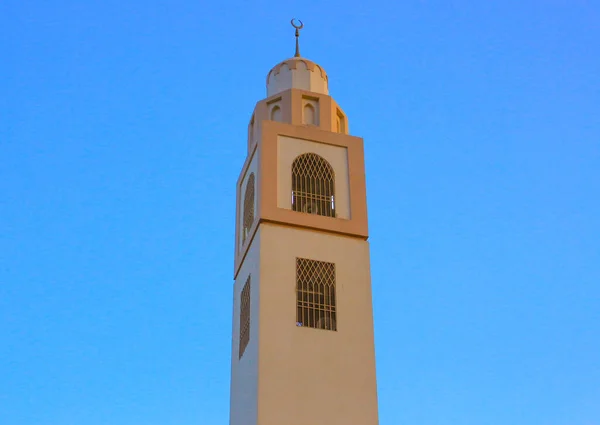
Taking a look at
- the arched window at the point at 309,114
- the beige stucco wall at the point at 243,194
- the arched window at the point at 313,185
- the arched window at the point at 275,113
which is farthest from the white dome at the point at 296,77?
the arched window at the point at 313,185

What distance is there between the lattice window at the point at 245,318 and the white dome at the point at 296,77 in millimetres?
6116

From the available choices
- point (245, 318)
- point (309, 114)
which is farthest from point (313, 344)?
point (309, 114)

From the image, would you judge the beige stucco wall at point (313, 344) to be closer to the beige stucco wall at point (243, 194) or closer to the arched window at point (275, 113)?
the beige stucco wall at point (243, 194)

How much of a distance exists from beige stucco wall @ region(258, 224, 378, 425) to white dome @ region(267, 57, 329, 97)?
5253 millimetres

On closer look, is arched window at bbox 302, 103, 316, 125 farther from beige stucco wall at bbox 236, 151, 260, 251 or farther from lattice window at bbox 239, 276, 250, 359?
lattice window at bbox 239, 276, 250, 359

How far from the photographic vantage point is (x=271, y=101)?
23703mm

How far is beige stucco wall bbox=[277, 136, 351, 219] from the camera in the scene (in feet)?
70.0

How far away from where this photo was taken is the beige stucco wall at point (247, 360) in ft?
61.6

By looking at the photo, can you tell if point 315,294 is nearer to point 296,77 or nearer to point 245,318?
point 245,318

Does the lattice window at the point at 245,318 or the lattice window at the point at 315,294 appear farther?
the lattice window at the point at 245,318

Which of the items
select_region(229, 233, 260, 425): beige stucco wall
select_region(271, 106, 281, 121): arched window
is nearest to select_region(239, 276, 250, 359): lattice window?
→ select_region(229, 233, 260, 425): beige stucco wall

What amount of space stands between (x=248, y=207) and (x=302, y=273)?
3.07m

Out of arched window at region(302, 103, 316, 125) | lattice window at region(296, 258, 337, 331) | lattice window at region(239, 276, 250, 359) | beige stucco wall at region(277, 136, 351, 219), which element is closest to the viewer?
lattice window at region(296, 258, 337, 331)

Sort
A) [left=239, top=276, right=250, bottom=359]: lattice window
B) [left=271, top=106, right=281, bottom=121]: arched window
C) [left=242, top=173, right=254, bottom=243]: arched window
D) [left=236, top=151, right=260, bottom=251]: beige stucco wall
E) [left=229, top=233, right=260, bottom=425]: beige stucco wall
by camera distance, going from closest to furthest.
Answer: [left=229, top=233, right=260, bottom=425]: beige stucco wall < [left=239, top=276, right=250, bottom=359]: lattice window < [left=236, top=151, right=260, bottom=251]: beige stucco wall < [left=242, top=173, right=254, bottom=243]: arched window < [left=271, top=106, right=281, bottom=121]: arched window
